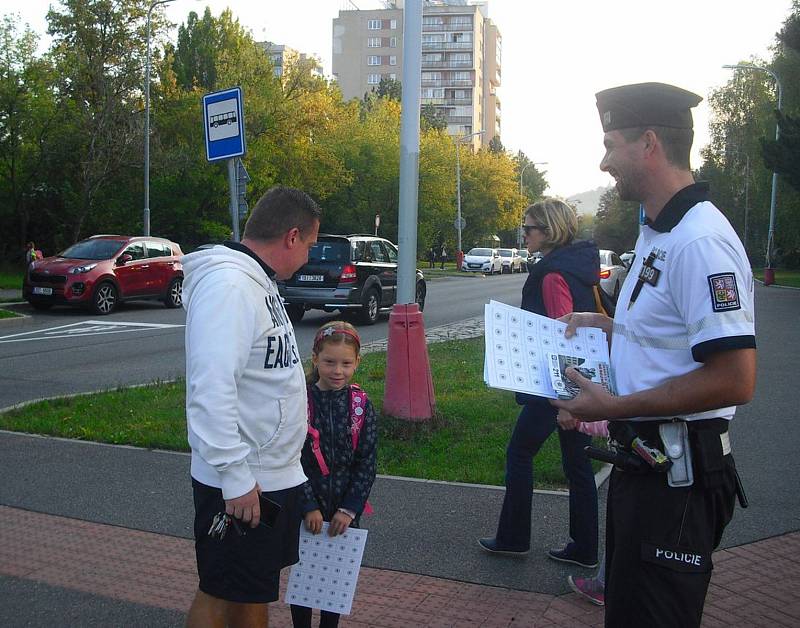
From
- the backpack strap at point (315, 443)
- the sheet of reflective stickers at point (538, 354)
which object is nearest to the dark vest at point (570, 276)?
the backpack strap at point (315, 443)

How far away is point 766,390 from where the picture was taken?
9867 millimetres

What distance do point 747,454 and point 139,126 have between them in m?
27.3

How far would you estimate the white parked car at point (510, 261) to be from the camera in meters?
55.0

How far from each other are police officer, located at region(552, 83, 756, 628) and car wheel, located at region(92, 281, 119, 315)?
707 inches

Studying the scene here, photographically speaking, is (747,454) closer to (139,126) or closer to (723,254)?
(723,254)

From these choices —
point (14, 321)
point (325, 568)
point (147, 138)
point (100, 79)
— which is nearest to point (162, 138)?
point (100, 79)

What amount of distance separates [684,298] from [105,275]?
18468 millimetres

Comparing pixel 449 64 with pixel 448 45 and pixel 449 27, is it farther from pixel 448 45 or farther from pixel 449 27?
pixel 449 27

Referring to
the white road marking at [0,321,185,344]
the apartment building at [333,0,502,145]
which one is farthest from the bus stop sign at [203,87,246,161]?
the apartment building at [333,0,502,145]

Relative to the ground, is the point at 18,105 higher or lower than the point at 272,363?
higher

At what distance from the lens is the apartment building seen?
118438 mm

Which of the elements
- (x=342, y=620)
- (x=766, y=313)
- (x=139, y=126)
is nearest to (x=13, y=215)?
(x=139, y=126)

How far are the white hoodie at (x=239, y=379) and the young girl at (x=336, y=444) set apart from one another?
0.58 m

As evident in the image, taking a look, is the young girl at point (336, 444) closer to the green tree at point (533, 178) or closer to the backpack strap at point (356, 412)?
the backpack strap at point (356, 412)
